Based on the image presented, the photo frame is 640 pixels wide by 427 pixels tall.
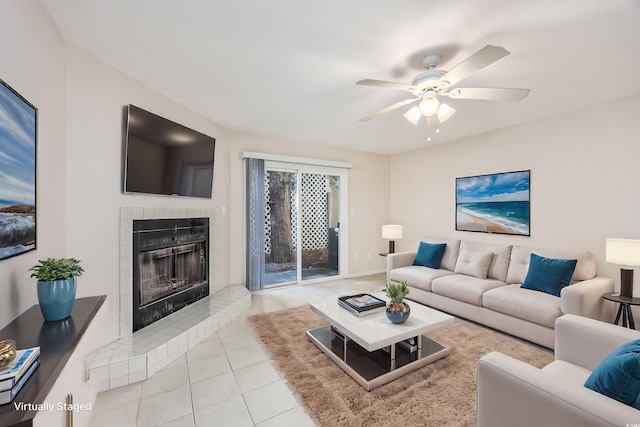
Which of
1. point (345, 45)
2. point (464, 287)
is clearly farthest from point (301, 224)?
point (345, 45)

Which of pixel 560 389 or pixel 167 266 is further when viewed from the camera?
pixel 167 266

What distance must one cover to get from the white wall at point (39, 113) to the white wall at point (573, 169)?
4710 mm

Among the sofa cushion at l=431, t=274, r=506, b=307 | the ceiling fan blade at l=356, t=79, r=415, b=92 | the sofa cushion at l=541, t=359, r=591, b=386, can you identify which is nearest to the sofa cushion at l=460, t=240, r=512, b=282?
the sofa cushion at l=431, t=274, r=506, b=307

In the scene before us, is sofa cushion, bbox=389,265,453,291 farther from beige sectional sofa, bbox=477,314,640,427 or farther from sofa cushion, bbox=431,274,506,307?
beige sectional sofa, bbox=477,314,640,427

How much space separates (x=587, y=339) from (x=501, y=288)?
152cm

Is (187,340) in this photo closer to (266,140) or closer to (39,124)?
(39,124)

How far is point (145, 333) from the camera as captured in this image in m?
2.44

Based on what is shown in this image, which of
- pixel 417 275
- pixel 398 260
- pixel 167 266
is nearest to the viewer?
pixel 167 266

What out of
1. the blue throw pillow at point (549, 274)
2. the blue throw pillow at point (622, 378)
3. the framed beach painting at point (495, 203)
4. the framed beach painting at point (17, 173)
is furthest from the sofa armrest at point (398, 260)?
the framed beach painting at point (17, 173)

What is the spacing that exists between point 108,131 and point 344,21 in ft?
6.82

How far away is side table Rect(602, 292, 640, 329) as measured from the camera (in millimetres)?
2338

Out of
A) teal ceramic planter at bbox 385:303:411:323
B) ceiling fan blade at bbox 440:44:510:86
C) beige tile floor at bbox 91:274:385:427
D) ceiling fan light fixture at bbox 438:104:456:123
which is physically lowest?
beige tile floor at bbox 91:274:385:427

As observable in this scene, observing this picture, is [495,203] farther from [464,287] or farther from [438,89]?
[438,89]

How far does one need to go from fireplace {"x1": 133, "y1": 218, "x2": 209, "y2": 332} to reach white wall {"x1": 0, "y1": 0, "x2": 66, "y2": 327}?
73 centimetres
